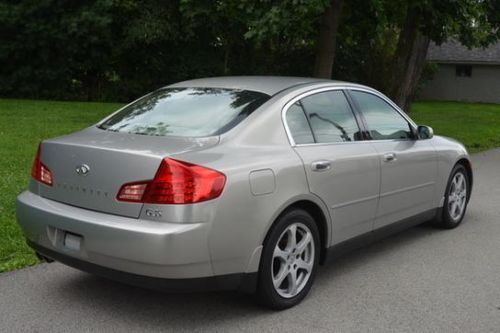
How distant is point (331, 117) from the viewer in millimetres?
4879

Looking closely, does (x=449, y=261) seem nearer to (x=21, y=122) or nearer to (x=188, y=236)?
(x=188, y=236)

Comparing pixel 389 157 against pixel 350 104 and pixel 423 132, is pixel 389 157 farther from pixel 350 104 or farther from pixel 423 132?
pixel 423 132

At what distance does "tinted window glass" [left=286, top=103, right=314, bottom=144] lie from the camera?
4.46m

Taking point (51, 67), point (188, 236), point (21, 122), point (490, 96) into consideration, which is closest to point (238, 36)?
point (51, 67)


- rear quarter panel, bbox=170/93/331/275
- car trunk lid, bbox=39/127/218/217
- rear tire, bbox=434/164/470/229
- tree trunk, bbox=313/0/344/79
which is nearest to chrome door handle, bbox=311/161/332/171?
rear quarter panel, bbox=170/93/331/275

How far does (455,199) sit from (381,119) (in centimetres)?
169

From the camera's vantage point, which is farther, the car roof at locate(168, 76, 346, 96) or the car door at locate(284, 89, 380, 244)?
the car roof at locate(168, 76, 346, 96)

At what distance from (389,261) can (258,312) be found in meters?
1.71

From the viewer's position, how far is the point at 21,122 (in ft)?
47.4

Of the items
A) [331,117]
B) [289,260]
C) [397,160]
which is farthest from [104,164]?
[397,160]

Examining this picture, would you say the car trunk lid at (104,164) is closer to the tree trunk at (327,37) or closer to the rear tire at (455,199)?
the rear tire at (455,199)

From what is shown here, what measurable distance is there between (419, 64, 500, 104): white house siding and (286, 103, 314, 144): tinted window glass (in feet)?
111

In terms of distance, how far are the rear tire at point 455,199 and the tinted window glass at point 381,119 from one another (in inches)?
40.3

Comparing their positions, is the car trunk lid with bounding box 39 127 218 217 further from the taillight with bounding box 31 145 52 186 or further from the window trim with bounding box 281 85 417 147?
the window trim with bounding box 281 85 417 147
